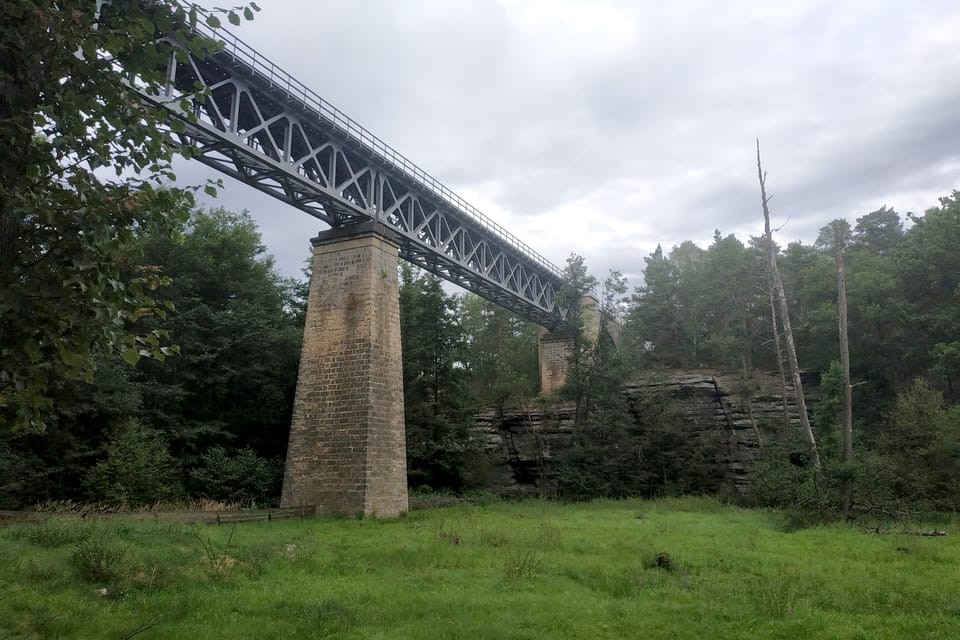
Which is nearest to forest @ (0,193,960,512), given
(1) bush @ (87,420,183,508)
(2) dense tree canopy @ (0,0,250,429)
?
(1) bush @ (87,420,183,508)

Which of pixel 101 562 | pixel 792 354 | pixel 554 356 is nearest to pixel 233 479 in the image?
pixel 101 562

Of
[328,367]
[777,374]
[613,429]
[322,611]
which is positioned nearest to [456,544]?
[322,611]

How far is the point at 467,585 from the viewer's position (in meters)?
10.4

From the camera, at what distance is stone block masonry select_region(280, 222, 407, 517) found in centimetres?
2153

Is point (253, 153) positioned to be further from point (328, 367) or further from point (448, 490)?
point (448, 490)

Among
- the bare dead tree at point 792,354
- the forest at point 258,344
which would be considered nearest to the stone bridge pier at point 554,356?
the forest at point 258,344

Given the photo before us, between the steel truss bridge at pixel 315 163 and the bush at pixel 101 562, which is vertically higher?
the steel truss bridge at pixel 315 163

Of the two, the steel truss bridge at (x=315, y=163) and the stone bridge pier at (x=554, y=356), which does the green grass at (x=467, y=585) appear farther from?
the stone bridge pier at (x=554, y=356)

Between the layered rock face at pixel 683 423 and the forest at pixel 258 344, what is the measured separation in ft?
2.67

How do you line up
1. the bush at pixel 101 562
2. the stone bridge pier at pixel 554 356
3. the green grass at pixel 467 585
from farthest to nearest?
1. the stone bridge pier at pixel 554 356
2. the bush at pixel 101 562
3. the green grass at pixel 467 585

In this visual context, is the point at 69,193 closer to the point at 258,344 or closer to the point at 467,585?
the point at 467,585

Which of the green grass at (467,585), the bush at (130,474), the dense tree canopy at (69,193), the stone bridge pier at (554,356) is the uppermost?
the stone bridge pier at (554,356)

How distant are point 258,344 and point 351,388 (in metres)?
9.50

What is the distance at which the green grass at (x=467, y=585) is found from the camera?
794cm
